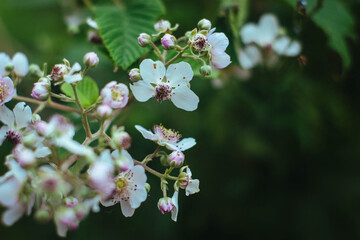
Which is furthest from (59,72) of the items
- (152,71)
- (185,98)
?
(185,98)

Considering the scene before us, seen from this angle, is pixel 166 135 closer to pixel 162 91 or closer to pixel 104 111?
pixel 162 91

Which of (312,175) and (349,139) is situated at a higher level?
(349,139)

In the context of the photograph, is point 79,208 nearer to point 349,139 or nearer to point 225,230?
point 225,230

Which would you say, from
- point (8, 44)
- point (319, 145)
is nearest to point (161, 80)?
point (319, 145)

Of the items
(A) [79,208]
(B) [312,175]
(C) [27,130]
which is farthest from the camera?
(B) [312,175]

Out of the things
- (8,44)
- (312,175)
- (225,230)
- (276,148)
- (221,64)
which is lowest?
(225,230)

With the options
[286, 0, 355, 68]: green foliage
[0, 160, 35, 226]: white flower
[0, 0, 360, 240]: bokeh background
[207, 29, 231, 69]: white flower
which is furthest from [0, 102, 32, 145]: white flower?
[286, 0, 355, 68]: green foliage
